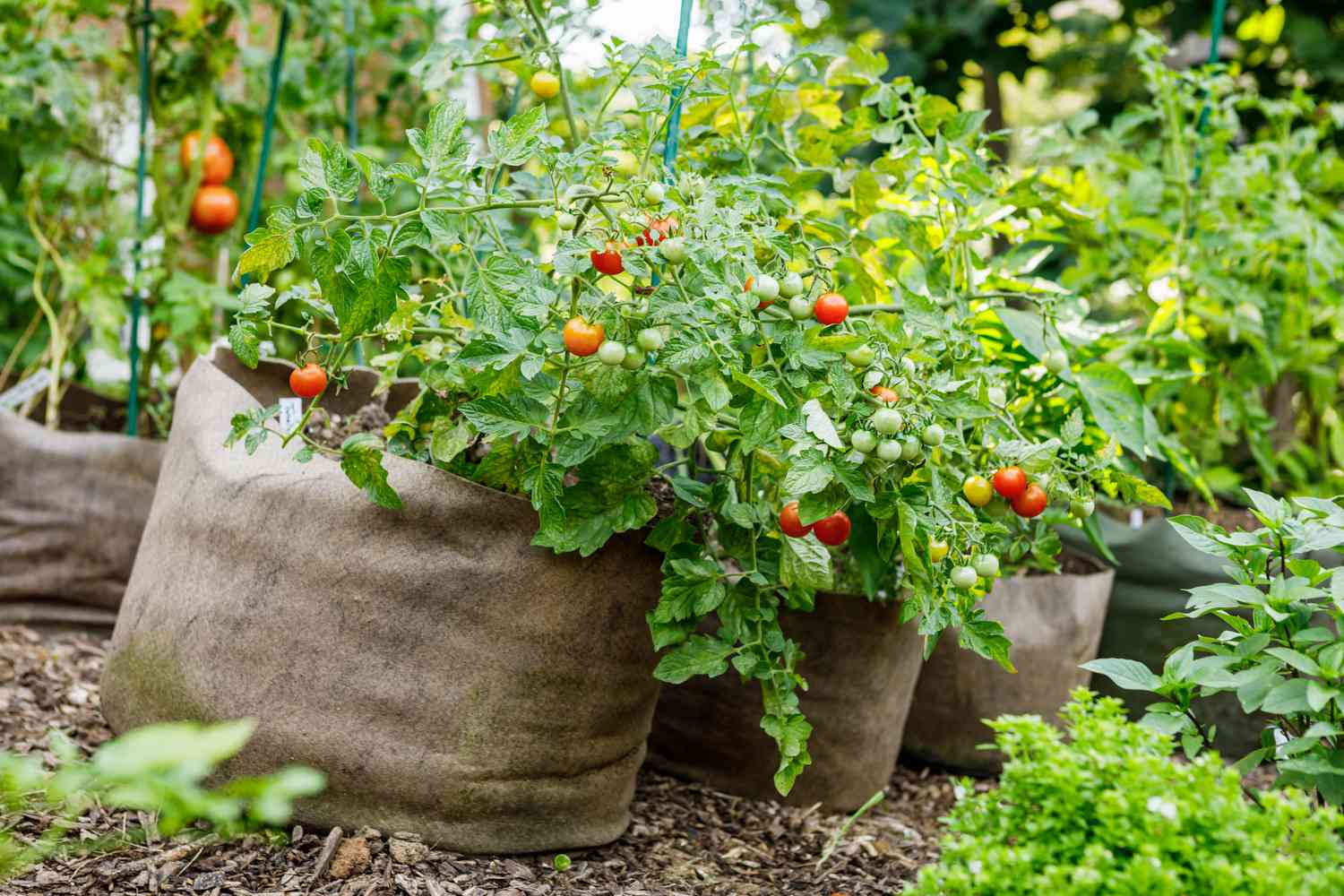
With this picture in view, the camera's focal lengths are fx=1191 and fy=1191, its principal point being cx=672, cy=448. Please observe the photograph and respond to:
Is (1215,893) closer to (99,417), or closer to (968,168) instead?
(968,168)

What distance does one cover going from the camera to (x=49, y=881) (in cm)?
148

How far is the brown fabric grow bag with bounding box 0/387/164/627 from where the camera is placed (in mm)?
2279

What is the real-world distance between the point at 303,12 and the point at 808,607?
222cm

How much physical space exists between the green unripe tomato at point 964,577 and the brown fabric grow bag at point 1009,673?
820 millimetres

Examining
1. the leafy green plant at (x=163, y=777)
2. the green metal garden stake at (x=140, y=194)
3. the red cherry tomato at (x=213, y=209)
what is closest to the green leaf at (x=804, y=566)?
the leafy green plant at (x=163, y=777)

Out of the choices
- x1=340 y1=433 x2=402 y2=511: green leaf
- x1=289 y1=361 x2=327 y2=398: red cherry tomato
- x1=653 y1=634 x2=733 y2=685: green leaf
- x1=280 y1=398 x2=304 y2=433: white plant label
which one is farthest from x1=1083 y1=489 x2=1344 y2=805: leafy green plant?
x1=280 y1=398 x2=304 y2=433: white plant label

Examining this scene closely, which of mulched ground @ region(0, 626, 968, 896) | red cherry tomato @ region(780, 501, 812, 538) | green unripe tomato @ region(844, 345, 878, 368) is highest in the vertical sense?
green unripe tomato @ region(844, 345, 878, 368)

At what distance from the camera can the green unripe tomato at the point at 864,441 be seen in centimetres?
134

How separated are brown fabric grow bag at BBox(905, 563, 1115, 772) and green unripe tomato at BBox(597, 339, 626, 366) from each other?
44.4 inches

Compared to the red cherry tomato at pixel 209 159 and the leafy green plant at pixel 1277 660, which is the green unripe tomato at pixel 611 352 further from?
the red cherry tomato at pixel 209 159

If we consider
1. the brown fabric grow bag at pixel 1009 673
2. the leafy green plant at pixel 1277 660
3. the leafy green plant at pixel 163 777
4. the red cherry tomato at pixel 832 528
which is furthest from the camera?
the brown fabric grow bag at pixel 1009 673

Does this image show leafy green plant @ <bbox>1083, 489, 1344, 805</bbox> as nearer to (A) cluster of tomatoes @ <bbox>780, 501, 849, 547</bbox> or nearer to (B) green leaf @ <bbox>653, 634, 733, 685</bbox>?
(A) cluster of tomatoes @ <bbox>780, 501, 849, 547</bbox>

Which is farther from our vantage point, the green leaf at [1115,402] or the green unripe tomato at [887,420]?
the green leaf at [1115,402]

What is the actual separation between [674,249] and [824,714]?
3.10 feet
